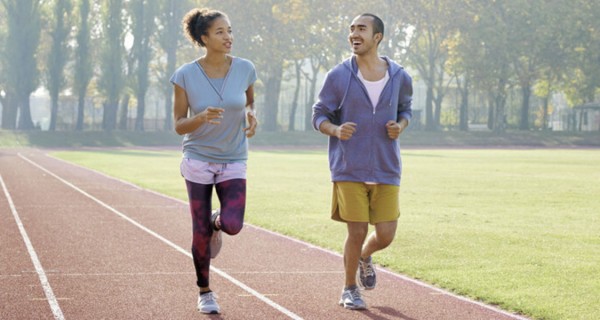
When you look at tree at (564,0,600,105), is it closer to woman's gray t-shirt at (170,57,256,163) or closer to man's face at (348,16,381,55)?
man's face at (348,16,381,55)

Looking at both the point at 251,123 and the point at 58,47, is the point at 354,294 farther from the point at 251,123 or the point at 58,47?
the point at 58,47

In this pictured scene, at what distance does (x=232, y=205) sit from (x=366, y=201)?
1057mm

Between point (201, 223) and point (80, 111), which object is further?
point (80, 111)

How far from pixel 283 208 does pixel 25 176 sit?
43.5ft

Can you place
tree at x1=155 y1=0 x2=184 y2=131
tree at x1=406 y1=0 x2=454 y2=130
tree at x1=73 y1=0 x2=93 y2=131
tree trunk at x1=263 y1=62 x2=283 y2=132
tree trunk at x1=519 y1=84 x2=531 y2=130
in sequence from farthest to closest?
tree trunk at x1=263 y1=62 x2=283 y2=132 → tree at x1=155 y1=0 x2=184 y2=131 → tree trunk at x1=519 y1=84 x2=531 y2=130 → tree at x1=406 y1=0 x2=454 y2=130 → tree at x1=73 y1=0 x2=93 y2=131

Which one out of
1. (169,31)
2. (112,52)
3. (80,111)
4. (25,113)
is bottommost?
(25,113)

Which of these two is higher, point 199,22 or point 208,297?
point 199,22

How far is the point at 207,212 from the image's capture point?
855cm

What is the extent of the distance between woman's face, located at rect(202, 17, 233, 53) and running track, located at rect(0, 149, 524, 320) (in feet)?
6.46

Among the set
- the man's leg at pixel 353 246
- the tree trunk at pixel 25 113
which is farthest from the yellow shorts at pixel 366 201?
the tree trunk at pixel 25 113

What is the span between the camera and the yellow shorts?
8.71 m

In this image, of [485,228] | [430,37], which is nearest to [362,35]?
[485,228]

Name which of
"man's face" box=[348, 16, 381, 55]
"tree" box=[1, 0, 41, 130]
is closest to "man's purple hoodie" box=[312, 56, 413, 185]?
"man's face" box=[348, 16, 381, 55]

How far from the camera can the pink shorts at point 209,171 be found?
8.41 m
